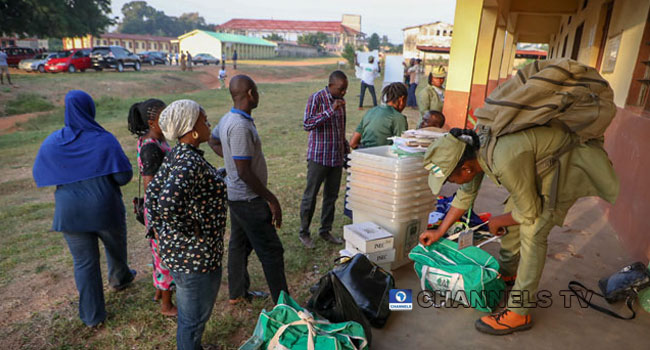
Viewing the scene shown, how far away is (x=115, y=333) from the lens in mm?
2709

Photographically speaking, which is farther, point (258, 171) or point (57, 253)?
point (57, 253)

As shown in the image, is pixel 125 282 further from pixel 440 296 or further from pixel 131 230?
pixel 440 296

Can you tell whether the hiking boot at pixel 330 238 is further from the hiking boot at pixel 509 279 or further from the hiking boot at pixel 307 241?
the hiking boot at pixel 509 279

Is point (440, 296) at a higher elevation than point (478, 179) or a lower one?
lower

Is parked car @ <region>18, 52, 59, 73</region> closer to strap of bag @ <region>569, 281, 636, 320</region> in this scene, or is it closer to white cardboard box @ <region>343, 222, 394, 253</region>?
white cardboard box @ <region>343, 222, 394, 253</region>

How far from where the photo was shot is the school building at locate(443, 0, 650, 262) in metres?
3.69

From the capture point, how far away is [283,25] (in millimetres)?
76438

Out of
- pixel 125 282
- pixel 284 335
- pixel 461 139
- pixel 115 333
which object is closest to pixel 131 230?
pixel 125 282

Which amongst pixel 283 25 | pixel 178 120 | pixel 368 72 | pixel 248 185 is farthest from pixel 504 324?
pixel 283 25

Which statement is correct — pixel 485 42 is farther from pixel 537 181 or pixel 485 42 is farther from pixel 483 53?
pixel 537 181

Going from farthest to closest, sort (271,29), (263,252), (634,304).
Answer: (271,29) → (634,304) → (263,252)

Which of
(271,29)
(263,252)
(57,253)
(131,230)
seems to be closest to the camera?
(263,252)

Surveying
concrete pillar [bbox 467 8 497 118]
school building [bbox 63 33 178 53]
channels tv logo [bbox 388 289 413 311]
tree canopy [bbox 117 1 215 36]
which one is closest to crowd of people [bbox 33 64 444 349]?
channels tv logo [bbox 388 289 413 311]

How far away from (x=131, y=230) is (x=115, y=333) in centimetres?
215
